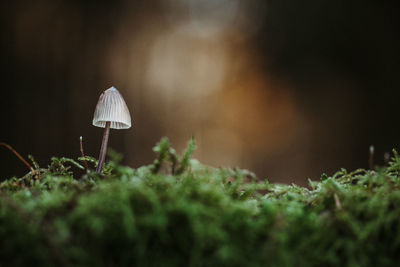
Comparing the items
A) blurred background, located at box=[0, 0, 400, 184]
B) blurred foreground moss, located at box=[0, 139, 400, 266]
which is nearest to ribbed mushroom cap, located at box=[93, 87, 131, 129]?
blurred foreground moss, located at box=[0, 139, 400, 266]

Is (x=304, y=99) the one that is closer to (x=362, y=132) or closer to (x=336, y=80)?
(x=336, y=80)

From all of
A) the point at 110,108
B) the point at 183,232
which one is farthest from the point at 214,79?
the point at 183,232

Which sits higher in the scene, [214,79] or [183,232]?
[214,79]

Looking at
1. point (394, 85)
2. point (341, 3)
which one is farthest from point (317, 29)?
point (394, 85)

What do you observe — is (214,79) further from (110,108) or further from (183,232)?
(183,232)

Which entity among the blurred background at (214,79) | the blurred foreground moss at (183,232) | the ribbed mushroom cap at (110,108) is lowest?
the blurred foreground moss at (183,232)

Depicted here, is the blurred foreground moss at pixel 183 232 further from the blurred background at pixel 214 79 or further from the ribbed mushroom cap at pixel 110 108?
the blurred background at pixel 214 79

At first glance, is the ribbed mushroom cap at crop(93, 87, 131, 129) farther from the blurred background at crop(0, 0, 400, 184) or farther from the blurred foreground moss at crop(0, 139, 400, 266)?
the blurred background at crop(0, 0, 400, 184)

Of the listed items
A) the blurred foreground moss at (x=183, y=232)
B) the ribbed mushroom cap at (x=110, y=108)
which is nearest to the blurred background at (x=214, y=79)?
the ribbed mushroom cap at (x=110, y=108)
